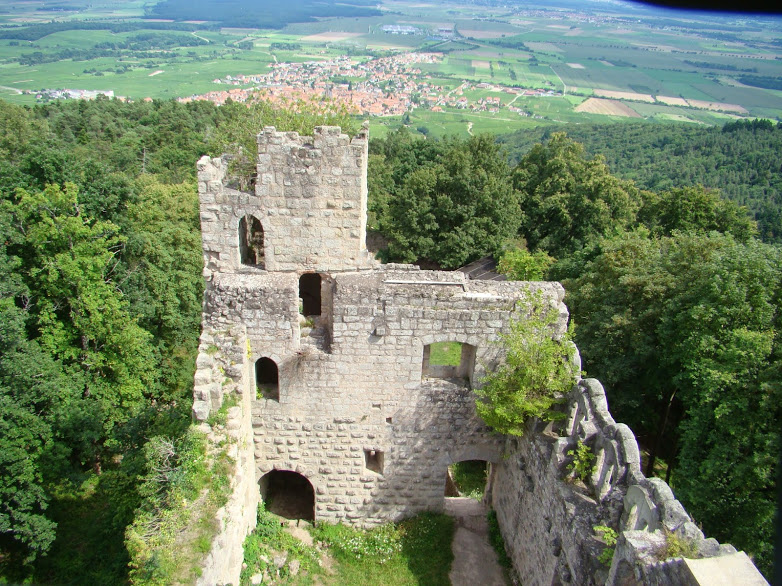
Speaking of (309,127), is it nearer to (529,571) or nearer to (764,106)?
(529,571)

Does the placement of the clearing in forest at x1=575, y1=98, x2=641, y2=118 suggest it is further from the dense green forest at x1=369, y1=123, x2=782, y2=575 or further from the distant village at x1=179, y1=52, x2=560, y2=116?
the dense green forest at x1=369, y1=123, x2=782, y2=575

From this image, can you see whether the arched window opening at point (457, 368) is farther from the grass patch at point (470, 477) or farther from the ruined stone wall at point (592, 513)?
the grass patch at point (470, 477)

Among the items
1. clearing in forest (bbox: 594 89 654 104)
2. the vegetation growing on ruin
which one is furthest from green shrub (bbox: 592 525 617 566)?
clearing in forest (bbox: 594 89 654 104)

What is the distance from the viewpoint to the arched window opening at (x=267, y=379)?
12.3 m

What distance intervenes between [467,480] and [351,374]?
5.99 m

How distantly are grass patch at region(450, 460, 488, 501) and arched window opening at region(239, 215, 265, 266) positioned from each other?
8.30m

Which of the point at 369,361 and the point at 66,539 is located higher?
the point at 369,361

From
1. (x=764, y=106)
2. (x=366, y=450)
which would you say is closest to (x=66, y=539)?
(x=366, y=450)

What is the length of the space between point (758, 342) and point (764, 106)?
47849 millimetres

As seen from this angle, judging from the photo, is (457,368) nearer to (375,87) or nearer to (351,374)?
(351,374)

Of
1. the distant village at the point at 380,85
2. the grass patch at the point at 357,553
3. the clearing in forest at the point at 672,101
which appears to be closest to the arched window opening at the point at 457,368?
the grass patch at the point at 357,553

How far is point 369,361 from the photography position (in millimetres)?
11570

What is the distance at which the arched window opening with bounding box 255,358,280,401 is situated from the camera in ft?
40.5

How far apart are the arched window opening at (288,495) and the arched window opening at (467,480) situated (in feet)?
12.3
